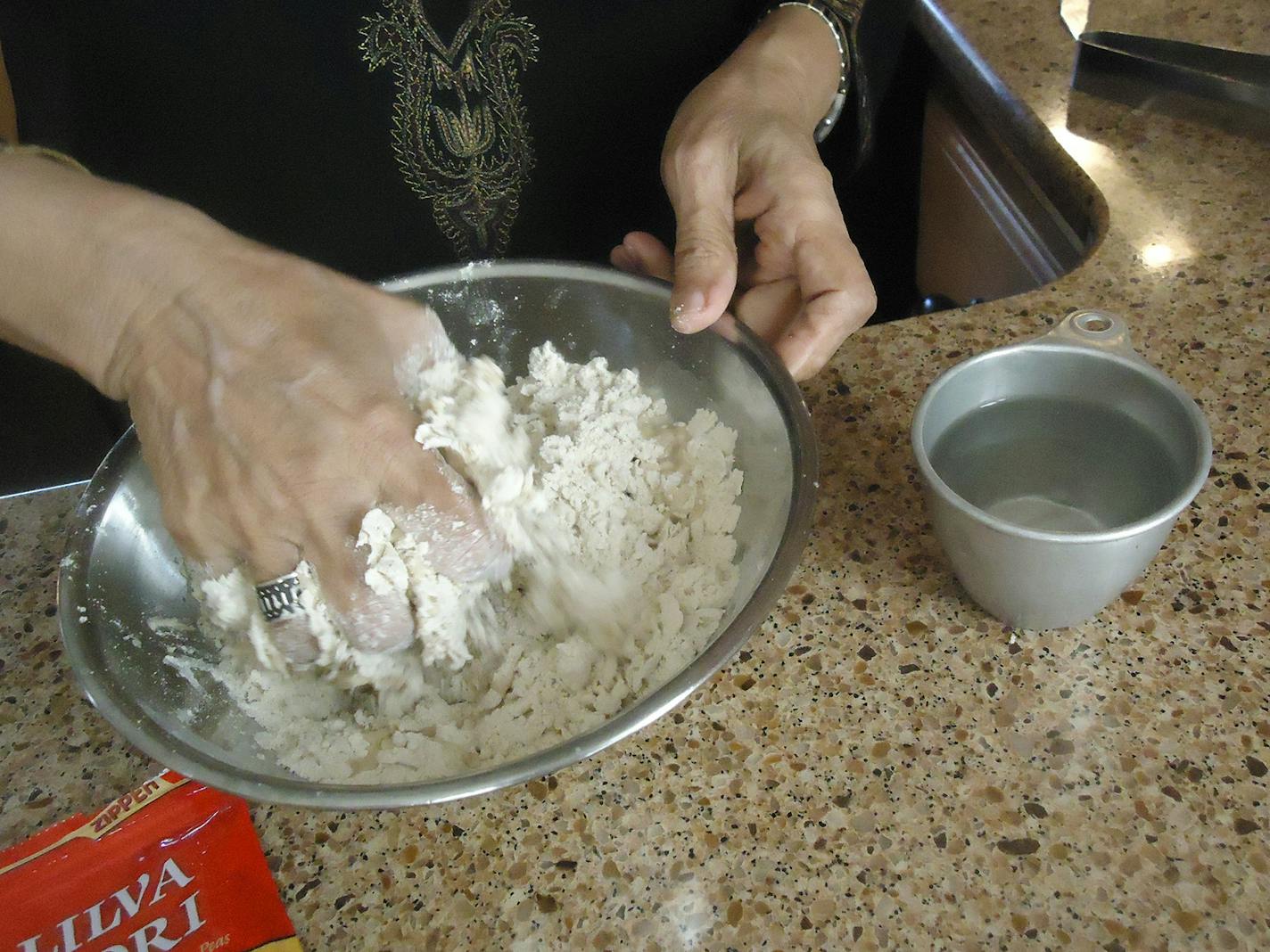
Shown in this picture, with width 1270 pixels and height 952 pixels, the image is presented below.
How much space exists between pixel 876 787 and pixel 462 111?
0.71m

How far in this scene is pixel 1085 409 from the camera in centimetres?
62

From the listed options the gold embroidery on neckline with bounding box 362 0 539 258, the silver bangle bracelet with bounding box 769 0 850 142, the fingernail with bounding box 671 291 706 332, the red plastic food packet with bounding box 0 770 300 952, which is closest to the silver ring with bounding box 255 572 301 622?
the red plastic food packet with bounding box 0 770 300 952

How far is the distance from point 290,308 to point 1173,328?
2.33 ft

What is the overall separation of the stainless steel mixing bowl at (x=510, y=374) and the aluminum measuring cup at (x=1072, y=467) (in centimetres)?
9

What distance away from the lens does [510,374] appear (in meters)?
0.82

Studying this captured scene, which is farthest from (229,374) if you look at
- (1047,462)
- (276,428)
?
(1047,462)

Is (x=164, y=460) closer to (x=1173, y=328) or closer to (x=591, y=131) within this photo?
(x=591, y=131)

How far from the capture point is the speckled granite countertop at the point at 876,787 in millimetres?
490

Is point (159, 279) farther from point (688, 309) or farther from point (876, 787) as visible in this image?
point (876, 787)

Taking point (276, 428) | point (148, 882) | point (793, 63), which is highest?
point (793, 63)

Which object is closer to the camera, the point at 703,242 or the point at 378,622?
the point at 378,622

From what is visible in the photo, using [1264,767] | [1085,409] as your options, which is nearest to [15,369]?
[1085,409]

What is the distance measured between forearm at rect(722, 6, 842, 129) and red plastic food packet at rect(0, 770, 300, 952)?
69 cm

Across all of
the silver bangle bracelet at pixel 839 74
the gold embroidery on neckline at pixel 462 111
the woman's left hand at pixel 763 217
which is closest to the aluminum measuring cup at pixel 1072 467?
the woman's left hand at pixel 763 217
